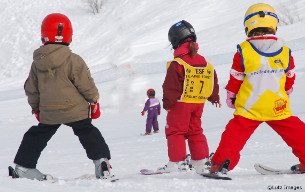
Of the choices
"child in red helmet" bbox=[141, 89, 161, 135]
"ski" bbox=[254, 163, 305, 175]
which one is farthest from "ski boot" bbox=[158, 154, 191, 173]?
"child in red helmet" bbox=[141, 89, 161, 135]

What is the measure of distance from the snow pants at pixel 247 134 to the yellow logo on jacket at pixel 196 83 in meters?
0.64

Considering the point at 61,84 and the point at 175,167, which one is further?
the point at 175,167

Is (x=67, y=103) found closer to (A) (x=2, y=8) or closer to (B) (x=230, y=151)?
(B) (x=230, y=151)

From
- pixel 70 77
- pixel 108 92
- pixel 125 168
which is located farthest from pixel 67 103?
pixel 108 92

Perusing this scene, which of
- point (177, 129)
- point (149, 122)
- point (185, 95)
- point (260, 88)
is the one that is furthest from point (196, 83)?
point (149, 122)

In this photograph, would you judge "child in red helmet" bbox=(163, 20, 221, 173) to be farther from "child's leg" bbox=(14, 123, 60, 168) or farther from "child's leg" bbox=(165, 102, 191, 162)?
"child's leg" bbox=(14, 123, 60, 168)

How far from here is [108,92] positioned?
60.1ft

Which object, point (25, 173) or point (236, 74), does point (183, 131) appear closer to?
point (236, 74)

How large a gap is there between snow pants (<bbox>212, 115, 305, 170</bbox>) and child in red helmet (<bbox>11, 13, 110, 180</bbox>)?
1172 mm

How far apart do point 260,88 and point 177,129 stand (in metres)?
1.04

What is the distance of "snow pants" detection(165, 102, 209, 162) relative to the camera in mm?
4195

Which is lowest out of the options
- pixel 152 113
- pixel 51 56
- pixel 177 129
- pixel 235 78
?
pixel 177 129

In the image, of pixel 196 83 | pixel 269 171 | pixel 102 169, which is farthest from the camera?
pixel 196 83

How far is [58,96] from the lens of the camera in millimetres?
3881
